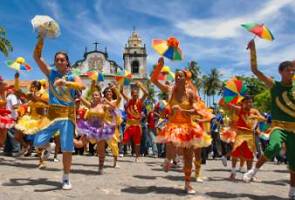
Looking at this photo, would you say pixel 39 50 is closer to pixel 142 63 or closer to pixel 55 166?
pixel 55 166

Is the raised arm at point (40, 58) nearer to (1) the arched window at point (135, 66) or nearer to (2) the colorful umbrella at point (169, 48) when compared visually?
(2) the colorful umbrella at point (169, 48)

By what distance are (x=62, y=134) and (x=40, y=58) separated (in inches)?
56.5

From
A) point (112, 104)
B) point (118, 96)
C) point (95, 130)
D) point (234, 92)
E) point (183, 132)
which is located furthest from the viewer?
point (118, 96)

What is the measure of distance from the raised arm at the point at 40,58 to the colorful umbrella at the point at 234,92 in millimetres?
4338

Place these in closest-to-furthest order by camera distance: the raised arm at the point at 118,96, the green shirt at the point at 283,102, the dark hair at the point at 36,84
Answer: the green shirt at the point at 283,102
the raised arm at the point at 118,96
the dark hair at the point at 36,84

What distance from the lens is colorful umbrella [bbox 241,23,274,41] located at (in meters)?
7.08

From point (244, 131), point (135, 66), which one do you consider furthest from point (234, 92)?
point (135, 66)

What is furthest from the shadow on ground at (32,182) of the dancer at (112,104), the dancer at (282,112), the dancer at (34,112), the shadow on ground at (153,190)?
the dancer at (282,112)

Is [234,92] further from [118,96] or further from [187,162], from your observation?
[187,162]

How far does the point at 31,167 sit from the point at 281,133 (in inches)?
235

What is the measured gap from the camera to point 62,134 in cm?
731

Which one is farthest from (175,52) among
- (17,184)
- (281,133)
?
(17,184)

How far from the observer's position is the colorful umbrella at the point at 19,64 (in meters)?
11.0

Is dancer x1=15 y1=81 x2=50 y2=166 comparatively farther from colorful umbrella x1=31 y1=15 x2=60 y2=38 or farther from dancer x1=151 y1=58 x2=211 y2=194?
dancer x1=151 y1=58 x2=211 y2=194
